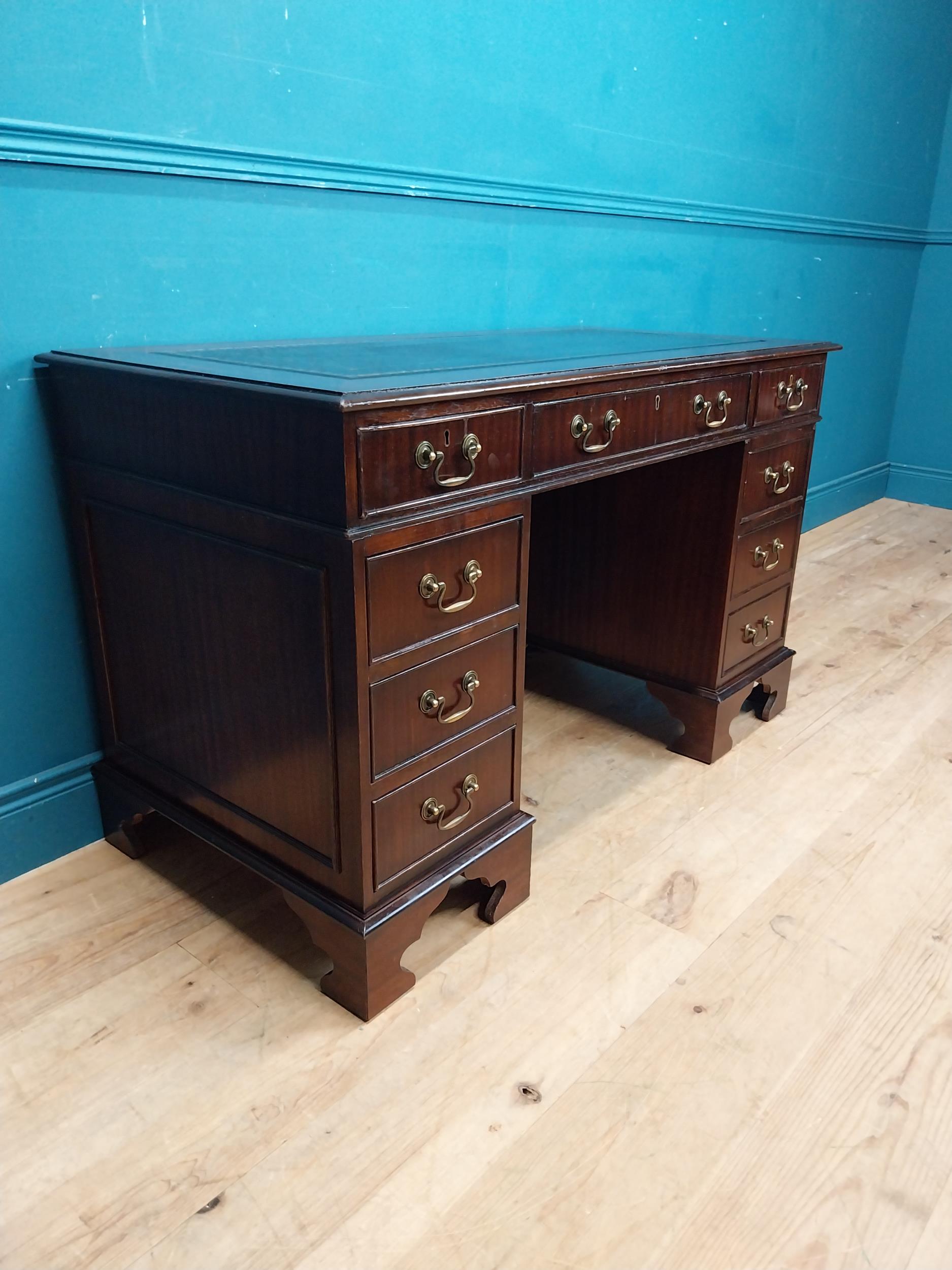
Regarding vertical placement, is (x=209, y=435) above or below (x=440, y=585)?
above

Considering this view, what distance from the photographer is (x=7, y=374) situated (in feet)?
4.44

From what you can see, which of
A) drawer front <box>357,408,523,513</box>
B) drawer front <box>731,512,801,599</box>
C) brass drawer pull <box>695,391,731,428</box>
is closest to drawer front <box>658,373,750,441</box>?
brass drawer pull <box>695,391,731,428</box>

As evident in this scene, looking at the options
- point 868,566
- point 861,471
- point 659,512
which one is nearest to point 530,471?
point 659,512

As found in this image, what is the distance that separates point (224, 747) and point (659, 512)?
3.42 ft

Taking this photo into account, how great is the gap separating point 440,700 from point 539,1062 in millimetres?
477

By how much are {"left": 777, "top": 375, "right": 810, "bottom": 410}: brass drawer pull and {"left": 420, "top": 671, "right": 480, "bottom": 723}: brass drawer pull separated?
0.98 meters

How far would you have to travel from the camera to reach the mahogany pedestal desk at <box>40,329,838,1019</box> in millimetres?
1109

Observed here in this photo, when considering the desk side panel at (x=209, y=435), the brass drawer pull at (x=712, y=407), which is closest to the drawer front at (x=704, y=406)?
the brass drawer pull at (x=712, y=407)

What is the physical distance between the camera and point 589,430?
1391mm

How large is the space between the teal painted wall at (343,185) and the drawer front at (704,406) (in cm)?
61

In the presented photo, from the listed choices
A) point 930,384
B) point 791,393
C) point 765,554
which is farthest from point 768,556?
point 930,384

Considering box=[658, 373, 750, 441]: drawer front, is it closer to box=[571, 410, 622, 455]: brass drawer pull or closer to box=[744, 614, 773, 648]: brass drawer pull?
box=[571, 410, 622, 455]: brass drawer pull

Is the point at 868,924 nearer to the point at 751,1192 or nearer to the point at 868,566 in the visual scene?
the point at 751,1192

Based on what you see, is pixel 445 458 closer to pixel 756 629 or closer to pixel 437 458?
pixel 437 458
